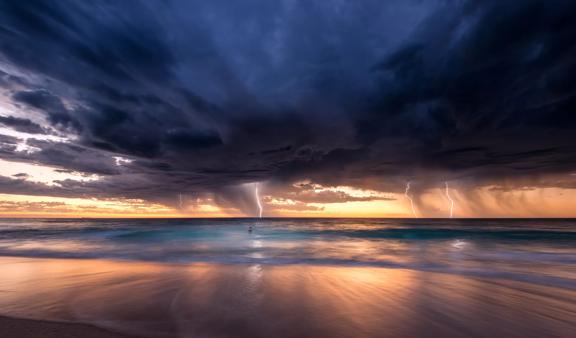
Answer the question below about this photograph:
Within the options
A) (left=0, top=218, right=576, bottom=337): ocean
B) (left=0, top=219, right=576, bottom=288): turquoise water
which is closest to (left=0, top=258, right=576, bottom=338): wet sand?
(left=0, top=218, right=576, bottom=337): ocean

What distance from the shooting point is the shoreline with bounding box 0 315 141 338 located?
464cm

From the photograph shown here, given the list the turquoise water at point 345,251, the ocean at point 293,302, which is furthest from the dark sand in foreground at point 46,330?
the turquoise water at point 345,251

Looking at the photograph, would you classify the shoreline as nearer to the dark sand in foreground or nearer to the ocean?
the dark sand in foreground

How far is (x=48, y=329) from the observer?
4.89 meters

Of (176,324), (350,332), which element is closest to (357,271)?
(350,332)

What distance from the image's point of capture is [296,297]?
7750 mm

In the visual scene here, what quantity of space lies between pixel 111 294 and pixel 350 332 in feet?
22.1

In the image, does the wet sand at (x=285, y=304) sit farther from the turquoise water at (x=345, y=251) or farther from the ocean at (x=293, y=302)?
the turquoise water at (x=345, y=251)

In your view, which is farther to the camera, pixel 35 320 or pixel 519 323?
pixel 519 323

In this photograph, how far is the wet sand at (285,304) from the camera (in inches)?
213

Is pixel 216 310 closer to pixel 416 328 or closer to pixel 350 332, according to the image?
pixel 350 332

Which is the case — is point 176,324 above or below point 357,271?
above

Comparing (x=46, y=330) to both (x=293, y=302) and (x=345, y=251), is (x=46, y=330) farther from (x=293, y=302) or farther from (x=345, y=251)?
(x=345, y=251)

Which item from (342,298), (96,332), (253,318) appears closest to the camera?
(96,332)
